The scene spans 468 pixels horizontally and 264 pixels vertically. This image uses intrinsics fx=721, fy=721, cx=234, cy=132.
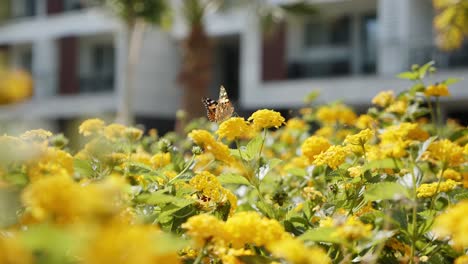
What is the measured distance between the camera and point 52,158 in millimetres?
1459

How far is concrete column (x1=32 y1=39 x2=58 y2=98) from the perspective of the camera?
67.5 ft

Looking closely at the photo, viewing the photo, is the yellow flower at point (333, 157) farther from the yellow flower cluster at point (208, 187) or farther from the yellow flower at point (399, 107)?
the yellow flower at point (399, 107)

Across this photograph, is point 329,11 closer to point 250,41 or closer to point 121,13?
point 250,41

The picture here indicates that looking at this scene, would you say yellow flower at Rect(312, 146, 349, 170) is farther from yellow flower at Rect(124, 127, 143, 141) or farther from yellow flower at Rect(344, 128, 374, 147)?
yellow flower at Rect(124, 127, 143, 141)

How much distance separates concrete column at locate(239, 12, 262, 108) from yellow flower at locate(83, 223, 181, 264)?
15427mm

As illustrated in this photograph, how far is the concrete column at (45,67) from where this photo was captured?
20.6 metres

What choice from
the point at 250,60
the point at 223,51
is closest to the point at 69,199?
the point at 250,60

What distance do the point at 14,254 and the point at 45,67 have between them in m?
20.9

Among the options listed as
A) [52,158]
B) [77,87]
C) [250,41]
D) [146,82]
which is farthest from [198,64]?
→ [52,158]

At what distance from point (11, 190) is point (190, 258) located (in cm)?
43

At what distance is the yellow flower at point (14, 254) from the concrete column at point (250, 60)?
15.4 m

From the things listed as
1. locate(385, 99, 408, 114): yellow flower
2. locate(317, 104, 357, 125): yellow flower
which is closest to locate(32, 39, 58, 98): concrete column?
locate(317, 104, 357, 125): yellow flower

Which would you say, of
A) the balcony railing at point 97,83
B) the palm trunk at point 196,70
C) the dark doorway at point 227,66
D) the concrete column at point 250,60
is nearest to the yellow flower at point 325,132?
the palm trunk at point 196,70

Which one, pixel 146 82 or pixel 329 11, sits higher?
pixel 329 11
